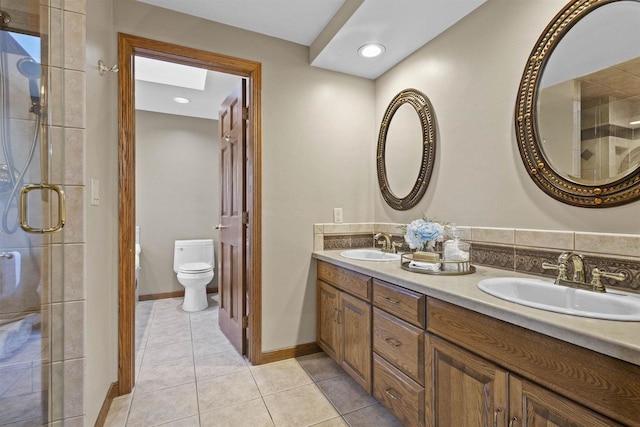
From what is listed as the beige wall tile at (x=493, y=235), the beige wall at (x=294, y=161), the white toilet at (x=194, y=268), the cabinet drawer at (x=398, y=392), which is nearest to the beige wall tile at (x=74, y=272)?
the beige wall at (x=294, y=161)

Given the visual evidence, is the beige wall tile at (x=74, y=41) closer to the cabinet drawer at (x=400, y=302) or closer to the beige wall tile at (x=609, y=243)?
the cabinet drawer at (x=400, y=302)

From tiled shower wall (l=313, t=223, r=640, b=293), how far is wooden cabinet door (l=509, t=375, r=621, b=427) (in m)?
0.62

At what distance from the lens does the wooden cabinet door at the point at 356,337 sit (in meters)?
1.70

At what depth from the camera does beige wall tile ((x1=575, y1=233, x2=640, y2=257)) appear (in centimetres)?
112

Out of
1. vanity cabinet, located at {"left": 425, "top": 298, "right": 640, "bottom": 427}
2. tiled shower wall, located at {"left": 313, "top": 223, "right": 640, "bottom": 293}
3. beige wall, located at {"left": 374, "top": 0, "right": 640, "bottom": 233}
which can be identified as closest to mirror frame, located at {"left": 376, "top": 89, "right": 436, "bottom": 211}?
beige wall, located at {"left": 374, "top": 0, "right": 640, "bottom": 233}

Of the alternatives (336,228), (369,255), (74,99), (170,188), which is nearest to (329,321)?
(369,255)

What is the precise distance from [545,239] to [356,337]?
1.12m

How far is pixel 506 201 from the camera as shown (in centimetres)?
156

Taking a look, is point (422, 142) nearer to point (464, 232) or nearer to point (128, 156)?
point (464, 232)

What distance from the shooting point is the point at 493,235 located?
1608 mm

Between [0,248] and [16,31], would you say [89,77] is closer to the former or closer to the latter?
[16,31]

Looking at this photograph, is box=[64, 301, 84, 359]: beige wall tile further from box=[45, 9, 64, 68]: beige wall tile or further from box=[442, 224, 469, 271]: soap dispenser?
box=[442, 224, 469, 271]: soap dispenser

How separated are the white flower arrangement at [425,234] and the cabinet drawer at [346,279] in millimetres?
334

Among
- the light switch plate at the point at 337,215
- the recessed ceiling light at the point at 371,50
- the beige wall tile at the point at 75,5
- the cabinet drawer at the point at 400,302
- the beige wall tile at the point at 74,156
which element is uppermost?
the recessed ceiling light at the point at 371,50
